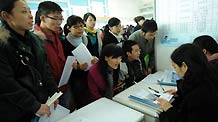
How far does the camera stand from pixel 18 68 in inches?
37.1

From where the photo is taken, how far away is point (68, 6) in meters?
3.82

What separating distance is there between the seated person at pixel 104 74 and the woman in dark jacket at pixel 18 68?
1.87 feet

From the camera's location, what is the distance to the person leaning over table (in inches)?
38.7

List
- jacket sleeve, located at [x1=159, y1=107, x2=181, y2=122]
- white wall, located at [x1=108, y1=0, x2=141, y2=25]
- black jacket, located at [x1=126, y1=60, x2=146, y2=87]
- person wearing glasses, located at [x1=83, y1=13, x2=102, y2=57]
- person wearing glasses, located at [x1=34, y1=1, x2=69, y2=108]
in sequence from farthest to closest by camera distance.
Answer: white wall, located at [x1=108, y1=0, x2=141, y2=25] → person wearing glasses, located at [x1=83, y1=13, x2=102, y2=57] → black jacket, located at [x1=126, y1=60, x2=146, y2=87] → person wearing glasses, located at [x1=34, y1=1, x2=69, y2=108] → jacket sleeve, located at [x1=159, y1=107, x2=181, y2=122]

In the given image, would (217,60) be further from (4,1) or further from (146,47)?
(4,1)

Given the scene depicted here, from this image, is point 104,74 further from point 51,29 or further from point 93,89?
point 51,29

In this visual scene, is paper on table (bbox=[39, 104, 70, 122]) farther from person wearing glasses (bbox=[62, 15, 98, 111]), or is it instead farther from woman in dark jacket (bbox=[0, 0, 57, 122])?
Answer: person wearing glasses (bbox=[62, 15, 98, 111])

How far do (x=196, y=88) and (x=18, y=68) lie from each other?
96cm

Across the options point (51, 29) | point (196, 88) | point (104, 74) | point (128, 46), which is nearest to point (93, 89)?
point (104, 74)

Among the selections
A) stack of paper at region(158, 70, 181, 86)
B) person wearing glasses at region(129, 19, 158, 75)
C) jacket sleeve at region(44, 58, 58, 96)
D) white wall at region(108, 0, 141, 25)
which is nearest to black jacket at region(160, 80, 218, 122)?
stack of paper at region(158, 70, 181, 86)

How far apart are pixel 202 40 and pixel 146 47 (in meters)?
0.78

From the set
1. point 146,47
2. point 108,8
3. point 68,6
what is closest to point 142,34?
point 146,47

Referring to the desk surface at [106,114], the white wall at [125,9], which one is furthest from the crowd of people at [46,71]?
the white wall at [125,9]

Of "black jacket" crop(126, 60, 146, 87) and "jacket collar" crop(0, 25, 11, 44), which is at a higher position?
"jacket collar" crop(0, 25, 11, 44)
